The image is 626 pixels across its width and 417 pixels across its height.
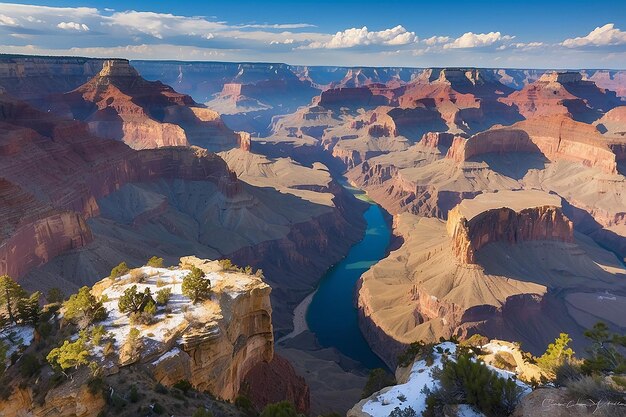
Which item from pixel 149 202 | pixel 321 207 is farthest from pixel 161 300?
pixel 321 207

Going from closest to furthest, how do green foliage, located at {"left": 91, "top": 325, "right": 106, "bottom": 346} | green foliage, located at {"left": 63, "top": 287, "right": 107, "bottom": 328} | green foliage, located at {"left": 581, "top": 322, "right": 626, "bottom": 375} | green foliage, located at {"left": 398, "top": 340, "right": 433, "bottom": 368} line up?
green foliage, located at {"left": 581, "top": 322, "right": 626, "bottom": 375}
green foliage, located at {"left": 91, "top": 325, "right": 106, "bottom": 346}
green foliage, located at {"left": 63, "top": 287, "right": 107, "bottom": 328}
green foliage, located at {"left": 398, "top": 340, "right": 433, "bottom": 368}

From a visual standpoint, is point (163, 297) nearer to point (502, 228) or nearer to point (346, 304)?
point (346, 304)

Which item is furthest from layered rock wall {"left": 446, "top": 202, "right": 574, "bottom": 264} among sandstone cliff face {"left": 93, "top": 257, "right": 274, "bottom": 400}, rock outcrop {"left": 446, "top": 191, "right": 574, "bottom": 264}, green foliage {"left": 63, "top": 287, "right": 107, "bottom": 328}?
green foliage {"left": 63, "top": 287, "right": 107, "bottom": 328}

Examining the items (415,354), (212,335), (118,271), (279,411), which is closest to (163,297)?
(212,335)

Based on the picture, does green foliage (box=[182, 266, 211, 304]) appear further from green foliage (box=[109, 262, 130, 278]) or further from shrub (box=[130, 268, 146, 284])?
green foliage (box=[109, 262, 130, 278])

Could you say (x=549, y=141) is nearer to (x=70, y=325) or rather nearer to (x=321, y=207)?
(x=321, y=207)

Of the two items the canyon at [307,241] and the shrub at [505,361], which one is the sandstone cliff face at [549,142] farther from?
the shrub at [505,361]
